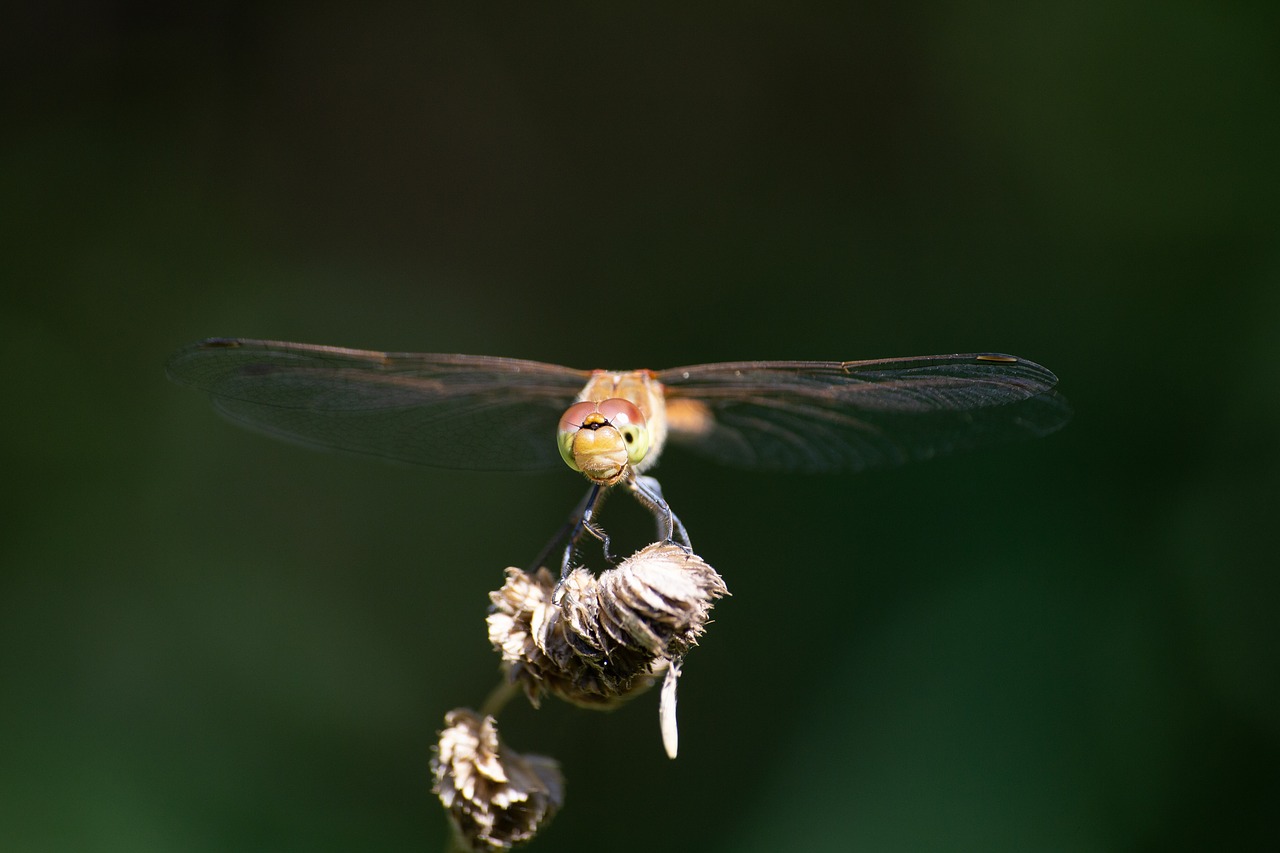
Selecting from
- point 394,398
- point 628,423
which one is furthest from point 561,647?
point 394,398

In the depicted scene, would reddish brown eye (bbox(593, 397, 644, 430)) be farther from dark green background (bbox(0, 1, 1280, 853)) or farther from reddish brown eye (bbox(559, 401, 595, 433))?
dark green background (bbox(0, 1, 1280, 853))

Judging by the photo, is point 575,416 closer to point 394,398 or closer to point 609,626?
point 609,626

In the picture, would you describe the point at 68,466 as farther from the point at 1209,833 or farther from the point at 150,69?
the point at 1209,833

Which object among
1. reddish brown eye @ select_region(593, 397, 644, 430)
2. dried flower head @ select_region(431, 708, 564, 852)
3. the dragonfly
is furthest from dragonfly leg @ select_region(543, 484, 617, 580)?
dried flower head @ select_region(431, 708, 564, 852)

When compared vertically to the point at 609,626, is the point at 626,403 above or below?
above

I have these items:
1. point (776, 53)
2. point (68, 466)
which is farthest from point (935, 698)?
point (68, 466)

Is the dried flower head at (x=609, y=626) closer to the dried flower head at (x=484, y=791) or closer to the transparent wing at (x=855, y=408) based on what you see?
the dried flower head at (x=484, y=791)

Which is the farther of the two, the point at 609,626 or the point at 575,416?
the point at 575,416
